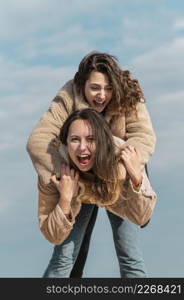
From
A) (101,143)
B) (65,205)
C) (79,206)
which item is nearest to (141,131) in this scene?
(101,143)

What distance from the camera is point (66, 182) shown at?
716cm

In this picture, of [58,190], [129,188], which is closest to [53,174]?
[58,190]

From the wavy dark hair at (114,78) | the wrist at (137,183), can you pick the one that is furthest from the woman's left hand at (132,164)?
the wavy dark hair at (114,78)

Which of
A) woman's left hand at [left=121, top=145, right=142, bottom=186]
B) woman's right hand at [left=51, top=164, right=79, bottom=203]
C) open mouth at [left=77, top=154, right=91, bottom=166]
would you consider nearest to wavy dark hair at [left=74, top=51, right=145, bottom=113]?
woman's left hand at [left=121, top=145, right=142, bottom=186]

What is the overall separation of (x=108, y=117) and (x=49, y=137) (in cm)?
50

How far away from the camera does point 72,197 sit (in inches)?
287

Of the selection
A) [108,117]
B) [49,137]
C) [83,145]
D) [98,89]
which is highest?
[98,89]

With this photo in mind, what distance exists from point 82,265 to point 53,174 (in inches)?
42.0

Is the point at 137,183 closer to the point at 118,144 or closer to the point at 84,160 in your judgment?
the point at 118,144

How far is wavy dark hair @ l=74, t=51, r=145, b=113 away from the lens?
7.34 metres

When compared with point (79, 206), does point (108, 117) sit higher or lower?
higher

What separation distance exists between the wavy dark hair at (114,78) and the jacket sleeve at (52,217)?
2.72 feet

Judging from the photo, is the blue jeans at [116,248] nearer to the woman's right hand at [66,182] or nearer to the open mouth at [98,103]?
the woman's right hand at [66,182]

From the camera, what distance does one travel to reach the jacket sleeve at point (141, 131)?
24.4 ft
